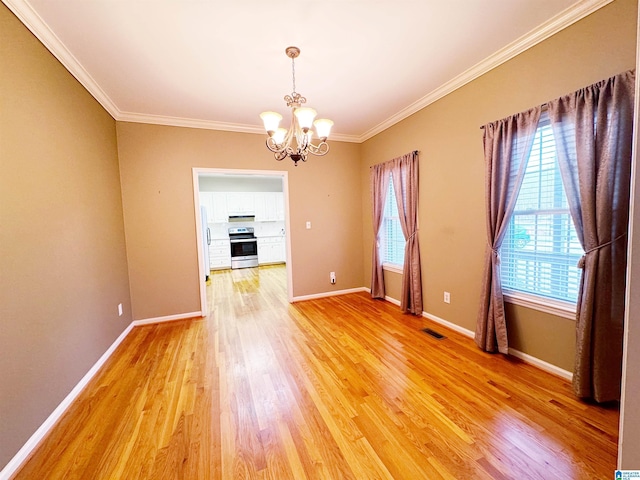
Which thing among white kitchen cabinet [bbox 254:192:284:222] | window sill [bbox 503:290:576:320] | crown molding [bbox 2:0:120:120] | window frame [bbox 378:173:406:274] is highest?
crown molding [bbox 2:0:120:120]

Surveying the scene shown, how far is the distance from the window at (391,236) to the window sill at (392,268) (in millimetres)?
20

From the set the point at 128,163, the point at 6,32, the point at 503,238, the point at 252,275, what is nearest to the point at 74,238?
the point at 6,32

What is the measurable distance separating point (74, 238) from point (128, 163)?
59.8 inches

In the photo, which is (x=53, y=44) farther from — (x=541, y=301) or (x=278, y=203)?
(x=278, y=203)

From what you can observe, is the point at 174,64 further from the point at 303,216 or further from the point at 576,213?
the point at 576,213

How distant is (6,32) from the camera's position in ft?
4.69

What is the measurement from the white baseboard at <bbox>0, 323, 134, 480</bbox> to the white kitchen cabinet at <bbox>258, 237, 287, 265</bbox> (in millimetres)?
4879

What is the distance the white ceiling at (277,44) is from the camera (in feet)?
5.36

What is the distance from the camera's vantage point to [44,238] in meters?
1.67

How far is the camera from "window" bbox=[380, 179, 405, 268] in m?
3.69

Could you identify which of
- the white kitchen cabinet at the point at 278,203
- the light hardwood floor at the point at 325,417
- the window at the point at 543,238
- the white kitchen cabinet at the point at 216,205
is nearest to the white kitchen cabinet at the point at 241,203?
the white kitchen cabinet at the point at 216,205

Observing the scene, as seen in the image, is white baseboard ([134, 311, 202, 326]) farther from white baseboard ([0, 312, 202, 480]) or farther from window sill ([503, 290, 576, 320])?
window sill ([503, 290, 576, 320])

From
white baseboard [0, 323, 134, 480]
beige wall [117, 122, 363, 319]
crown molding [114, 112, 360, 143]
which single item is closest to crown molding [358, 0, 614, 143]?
beige wall [117, 122, 363, 319]

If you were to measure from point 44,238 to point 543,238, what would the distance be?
3691 millimetres
